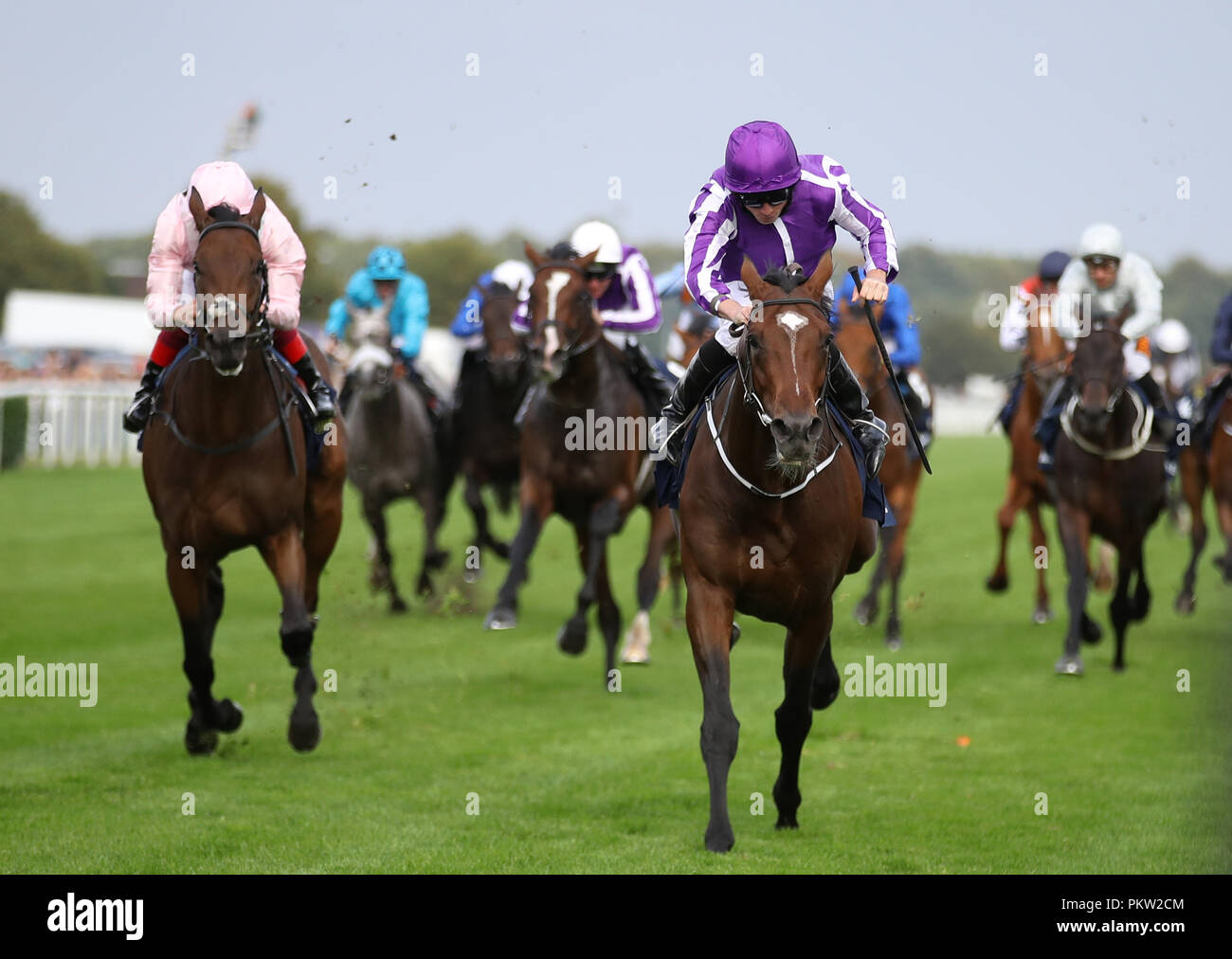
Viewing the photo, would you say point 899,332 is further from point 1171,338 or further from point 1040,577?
point 1171,338

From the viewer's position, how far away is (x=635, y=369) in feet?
38.2

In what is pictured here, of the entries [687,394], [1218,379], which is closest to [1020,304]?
[1218,379]

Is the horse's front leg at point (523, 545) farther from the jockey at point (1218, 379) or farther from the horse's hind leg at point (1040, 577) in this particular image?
the jockey at point (1218, 379)

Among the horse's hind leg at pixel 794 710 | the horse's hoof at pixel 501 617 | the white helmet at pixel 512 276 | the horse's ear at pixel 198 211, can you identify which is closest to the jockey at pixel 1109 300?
the horse's hoof at pixel 501 617

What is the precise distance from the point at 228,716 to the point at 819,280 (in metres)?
4.10

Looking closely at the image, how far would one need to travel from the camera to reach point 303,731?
8.51 meters

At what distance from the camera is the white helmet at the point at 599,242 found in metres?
11.7

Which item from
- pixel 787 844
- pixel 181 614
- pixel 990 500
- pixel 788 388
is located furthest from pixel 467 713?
pixel 990 500

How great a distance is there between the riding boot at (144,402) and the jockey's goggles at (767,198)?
Answer: 318 cm

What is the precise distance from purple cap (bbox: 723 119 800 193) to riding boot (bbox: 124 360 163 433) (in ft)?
10.5
